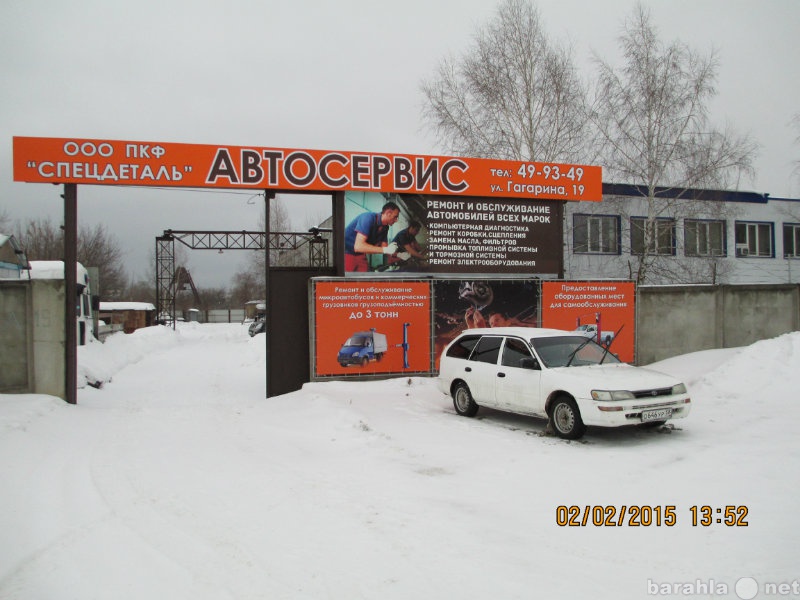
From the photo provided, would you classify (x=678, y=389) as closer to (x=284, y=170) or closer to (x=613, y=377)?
(x=613, y=377)

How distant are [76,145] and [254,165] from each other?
11.2 ft

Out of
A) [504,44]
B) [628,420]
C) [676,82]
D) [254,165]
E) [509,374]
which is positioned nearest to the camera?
[628,420]

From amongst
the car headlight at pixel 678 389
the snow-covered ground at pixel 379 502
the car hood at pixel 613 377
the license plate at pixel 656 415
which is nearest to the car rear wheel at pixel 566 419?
the snow-covered ground at pixel 379 502

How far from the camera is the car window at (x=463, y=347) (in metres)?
10.7

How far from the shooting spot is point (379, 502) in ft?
19.2

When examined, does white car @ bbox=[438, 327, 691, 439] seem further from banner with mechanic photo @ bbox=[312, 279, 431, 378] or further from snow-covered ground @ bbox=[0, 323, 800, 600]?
banner with mechanic photo @ bbox=[312, 279, 431, 378]

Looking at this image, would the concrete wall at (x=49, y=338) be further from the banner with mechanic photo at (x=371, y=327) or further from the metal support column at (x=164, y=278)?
the metal support column at (x=164, y=278)

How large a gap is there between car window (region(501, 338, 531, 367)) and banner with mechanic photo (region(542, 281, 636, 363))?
17.7 feet

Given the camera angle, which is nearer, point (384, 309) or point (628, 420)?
point (628, 420)

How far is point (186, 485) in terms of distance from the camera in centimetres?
641

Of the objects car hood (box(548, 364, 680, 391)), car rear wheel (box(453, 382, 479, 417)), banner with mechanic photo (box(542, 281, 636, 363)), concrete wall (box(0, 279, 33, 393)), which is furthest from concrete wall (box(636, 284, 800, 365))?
concrete wall (box(0, 279, 33, 393))

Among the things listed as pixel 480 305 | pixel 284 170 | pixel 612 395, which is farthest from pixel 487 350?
pixel 284 170

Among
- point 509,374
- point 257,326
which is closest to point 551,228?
point 509,374

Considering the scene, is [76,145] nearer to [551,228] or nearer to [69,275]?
[69,275]
